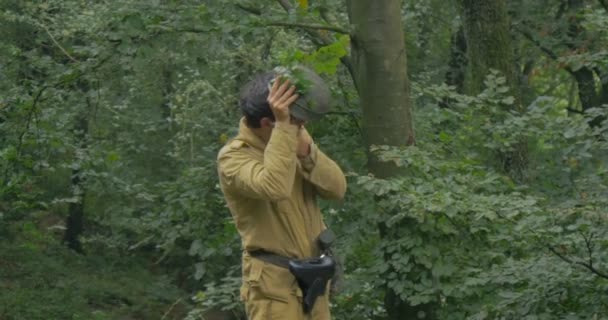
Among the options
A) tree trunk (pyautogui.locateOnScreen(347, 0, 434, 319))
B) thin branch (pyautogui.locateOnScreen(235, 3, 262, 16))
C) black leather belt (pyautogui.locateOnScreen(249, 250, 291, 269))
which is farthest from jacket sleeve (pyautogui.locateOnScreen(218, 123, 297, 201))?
thin branch (pyautogui.locateOnScreen(235, 3, 262, 16))

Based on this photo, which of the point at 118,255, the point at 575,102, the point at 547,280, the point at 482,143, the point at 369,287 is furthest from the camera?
the point at 575,102

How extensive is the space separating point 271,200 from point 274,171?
138 millimetres

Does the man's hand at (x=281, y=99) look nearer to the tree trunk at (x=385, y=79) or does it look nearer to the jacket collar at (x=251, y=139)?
the jacket collar at (x=251, y=139)

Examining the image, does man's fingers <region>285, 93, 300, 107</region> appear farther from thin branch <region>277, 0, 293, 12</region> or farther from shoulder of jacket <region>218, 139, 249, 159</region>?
thin branch <region>277, 0, 293, 12</region>

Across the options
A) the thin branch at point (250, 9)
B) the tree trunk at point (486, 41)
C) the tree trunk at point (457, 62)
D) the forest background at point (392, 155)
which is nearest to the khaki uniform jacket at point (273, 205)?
the forest background at point (392, 155)

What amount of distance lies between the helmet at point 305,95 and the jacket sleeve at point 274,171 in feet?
0.31

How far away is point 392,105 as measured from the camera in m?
7.34

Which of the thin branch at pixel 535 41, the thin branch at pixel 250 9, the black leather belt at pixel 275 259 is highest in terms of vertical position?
the thin branch at pixel 250 9

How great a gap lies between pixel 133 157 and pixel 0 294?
3076mm

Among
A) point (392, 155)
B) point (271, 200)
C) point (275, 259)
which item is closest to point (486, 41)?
point (392, 155)

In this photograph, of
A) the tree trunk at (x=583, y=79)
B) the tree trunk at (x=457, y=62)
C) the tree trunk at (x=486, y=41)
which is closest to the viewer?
the tree trunk at (x=486, y=41)

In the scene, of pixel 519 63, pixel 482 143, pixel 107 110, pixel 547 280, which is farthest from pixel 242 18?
pixel 519 63

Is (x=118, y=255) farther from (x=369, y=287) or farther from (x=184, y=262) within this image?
(x=369, y=287)

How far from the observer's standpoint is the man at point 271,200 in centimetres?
447
